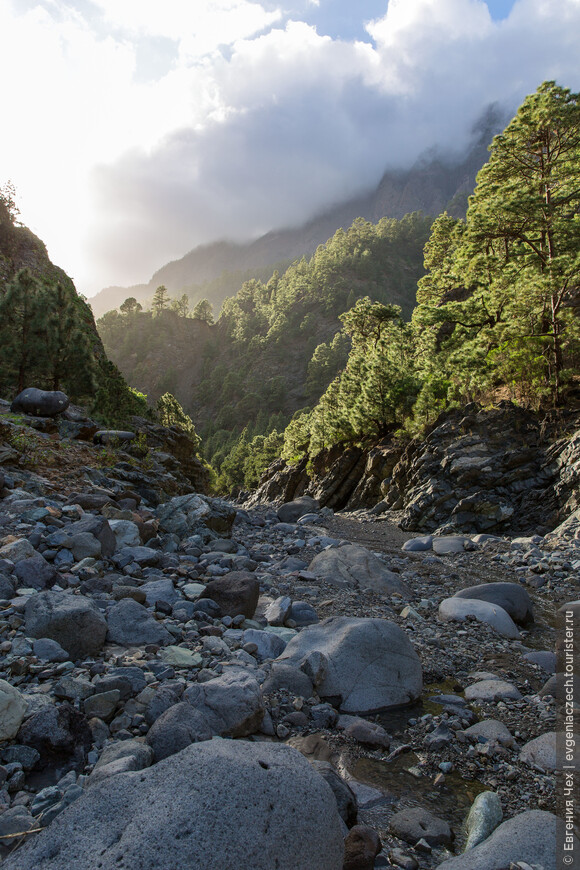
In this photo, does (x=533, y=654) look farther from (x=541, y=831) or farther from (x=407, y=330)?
(x=407, y=330)

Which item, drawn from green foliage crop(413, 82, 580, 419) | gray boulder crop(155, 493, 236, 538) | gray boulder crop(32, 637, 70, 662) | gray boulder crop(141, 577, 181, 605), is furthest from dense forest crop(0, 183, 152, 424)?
green foliage crop(413, 82, 580, 419)

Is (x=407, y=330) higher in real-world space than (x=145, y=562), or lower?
higher

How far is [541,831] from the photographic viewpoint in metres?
3.01

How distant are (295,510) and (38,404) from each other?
15.4m

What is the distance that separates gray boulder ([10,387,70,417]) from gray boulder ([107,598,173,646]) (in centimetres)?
1126

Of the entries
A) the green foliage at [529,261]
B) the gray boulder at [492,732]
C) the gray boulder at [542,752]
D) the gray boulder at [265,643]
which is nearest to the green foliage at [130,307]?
the green foliage at [529,261]

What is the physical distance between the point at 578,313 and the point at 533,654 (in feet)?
62.6

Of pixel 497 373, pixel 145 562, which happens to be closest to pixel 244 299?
pixel 497 373

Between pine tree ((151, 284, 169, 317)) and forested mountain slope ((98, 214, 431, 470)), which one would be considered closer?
forested mountain slope ((98, 214, 431, 470))

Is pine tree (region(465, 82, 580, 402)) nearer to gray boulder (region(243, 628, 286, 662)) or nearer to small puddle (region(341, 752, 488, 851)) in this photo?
gray boulder (region(243, 628, 286, 662))

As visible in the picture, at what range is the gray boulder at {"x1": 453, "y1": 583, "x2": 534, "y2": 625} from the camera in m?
8.34

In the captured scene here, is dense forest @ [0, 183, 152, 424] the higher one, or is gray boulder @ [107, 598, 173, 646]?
dense forest @ [0, 183, 152, 424]

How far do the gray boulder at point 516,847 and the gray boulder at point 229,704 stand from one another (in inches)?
68.2

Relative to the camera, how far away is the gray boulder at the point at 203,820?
219 centimetres
